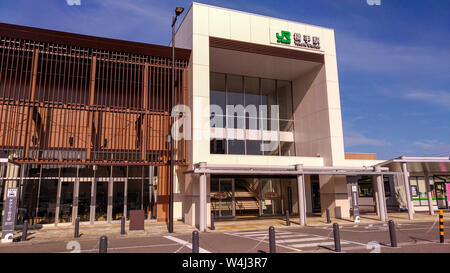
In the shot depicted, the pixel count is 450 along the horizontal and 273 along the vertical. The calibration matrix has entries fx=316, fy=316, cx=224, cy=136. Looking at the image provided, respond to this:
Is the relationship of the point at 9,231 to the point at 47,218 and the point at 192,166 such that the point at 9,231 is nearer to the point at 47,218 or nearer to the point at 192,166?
the point at 47,218

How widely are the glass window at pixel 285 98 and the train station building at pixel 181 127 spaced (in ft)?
4.08

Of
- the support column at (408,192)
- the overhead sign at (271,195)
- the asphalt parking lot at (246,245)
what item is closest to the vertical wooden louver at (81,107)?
the asphalt parking lot at (246,245)

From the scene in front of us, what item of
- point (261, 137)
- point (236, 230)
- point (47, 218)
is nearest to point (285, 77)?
point (261, 137)

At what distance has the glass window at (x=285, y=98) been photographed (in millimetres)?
28062

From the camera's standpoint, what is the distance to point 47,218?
1967 cm

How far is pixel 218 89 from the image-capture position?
86.8 ft

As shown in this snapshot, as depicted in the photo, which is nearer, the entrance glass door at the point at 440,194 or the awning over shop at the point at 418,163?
the awning over shop at the point at 418,163

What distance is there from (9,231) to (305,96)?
2198 centimetres

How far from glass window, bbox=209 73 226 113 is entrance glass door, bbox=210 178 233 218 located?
20.0 ft

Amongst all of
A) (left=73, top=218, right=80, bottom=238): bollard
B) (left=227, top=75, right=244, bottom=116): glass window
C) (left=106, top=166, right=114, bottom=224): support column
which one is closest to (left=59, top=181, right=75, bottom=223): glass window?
(left=106, top=166, right=114, bottom=224): support column

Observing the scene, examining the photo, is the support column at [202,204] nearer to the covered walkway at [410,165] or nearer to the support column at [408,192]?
the covered walkway at [410,165]

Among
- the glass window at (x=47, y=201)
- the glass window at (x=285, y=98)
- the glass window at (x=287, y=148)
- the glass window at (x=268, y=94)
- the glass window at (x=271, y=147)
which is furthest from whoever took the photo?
the glass window at (x=285, y=98)

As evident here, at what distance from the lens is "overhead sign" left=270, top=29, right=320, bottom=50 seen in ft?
75.9

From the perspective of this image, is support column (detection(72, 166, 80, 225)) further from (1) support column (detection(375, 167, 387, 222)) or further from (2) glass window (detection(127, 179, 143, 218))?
(1) support column (detection(375, 167, 387, 222))
